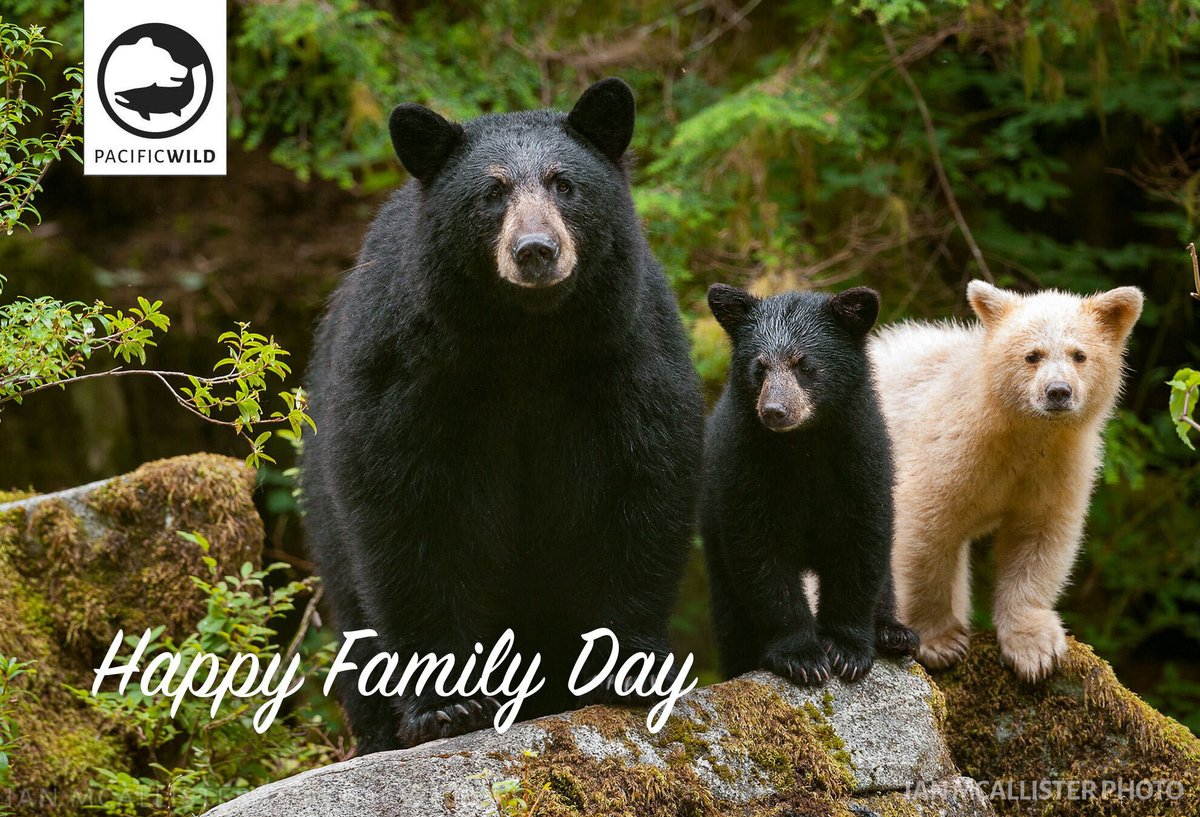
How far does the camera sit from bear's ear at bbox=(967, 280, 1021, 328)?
5688mm

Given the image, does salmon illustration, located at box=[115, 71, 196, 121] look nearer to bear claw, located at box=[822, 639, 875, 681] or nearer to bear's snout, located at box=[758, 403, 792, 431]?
bear's snout, located at box=[758, 403, 792, 431]

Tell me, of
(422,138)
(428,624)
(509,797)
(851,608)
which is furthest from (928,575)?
(422,138)

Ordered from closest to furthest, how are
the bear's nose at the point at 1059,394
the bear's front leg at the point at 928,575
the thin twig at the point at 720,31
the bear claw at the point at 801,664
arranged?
the bear claw at the point at 801,664, the bear's nose at the point at 1059,394, the bear's front leg at the point at 928,575, the thin twig at the point at 720,31

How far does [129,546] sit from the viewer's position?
6.26m

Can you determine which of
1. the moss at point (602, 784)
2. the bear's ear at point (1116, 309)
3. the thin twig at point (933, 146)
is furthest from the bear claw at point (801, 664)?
the thin twig at point (933, 146)

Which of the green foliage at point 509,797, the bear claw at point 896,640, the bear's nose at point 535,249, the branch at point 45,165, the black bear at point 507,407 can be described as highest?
the branch at point 45,165

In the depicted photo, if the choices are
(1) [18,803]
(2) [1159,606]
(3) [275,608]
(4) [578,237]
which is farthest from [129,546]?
(2) [1159,606]

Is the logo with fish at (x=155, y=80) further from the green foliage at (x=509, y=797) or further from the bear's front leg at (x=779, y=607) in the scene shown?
the green foliage at (x=509, y=797)

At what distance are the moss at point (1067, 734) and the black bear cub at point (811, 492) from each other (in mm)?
619

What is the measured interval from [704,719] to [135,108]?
372 cm

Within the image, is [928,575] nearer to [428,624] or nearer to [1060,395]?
[1060,395]

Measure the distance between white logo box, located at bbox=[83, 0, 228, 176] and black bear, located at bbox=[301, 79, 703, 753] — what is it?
1352 mm

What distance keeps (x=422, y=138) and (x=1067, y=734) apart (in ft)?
12.0

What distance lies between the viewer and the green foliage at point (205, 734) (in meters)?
5.43
